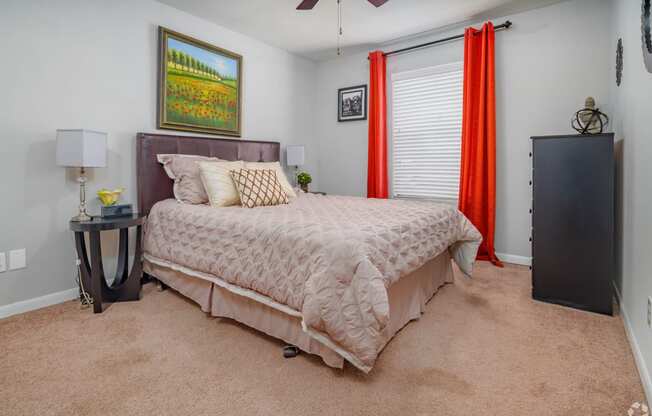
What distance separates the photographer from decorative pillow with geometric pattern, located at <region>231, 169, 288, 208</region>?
8.89 ft

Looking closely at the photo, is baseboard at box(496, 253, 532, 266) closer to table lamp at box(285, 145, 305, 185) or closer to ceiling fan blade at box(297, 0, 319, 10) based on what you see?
table lamp at box(285, 145, 305, 185)

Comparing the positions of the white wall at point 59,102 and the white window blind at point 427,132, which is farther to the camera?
the white window blind at point 427,132

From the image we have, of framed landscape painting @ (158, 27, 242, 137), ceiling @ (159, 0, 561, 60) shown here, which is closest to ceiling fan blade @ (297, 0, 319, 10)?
ceiling @ (159, 0, 561, 60)

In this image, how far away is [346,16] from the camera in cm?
349

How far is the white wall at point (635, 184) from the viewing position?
1663mm

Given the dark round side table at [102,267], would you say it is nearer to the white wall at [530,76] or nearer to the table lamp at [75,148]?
the table lamp at [75,148]

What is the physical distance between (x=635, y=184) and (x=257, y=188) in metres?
2.45

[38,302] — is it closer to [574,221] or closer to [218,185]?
[218,185]

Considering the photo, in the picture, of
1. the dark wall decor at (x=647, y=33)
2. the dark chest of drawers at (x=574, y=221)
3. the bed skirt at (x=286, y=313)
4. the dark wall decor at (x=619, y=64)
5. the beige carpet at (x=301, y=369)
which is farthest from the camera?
the dark wall decor at (x=619, y=64)

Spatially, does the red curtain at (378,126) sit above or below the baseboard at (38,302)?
above

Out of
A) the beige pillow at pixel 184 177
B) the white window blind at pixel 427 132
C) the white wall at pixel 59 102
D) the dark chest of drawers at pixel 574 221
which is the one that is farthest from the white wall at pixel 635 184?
the white wall at pixel 59 102

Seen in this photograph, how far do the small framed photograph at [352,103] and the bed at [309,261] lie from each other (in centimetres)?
208

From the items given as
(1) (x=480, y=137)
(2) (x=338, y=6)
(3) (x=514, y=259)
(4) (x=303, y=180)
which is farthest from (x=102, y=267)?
(3) (x=514, y=259)

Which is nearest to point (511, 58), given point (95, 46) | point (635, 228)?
point (635, 228)
